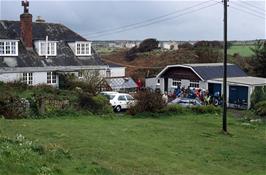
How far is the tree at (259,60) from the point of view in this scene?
2266 inches

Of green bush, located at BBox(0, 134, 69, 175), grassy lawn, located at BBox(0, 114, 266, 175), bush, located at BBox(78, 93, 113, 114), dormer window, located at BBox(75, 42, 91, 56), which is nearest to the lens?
green bush, located at BBox(0, 134, 69, 175)

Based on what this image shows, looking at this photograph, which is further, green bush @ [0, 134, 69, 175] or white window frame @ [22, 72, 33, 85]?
white window frame @ [22, 72, 33, 85]

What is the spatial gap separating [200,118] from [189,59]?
177 feet

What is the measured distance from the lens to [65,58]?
50.4 meters

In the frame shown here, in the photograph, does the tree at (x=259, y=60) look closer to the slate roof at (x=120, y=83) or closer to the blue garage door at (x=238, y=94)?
the blue garage door at (x=238, y=94)

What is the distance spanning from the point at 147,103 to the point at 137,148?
1539 centimetres

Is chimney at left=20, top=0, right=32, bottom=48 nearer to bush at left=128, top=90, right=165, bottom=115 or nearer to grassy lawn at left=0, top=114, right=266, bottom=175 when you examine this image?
bush at left=128, top=90, right=165, bottom=115

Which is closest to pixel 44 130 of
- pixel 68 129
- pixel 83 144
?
pixel 68 129

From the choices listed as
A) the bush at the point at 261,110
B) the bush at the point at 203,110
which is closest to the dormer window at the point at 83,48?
the bush at the point at 203,110

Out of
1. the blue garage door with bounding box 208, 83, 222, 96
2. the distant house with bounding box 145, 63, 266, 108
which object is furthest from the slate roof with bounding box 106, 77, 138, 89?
the blue garage door with bounding box 208, 83, 222, 96

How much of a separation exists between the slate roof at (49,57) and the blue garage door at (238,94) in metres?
14.0

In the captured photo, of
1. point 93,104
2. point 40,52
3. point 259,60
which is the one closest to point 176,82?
point 259,60

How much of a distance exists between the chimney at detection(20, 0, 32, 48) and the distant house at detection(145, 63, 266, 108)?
1680 centimetres

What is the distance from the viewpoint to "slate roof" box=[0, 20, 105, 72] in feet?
152
